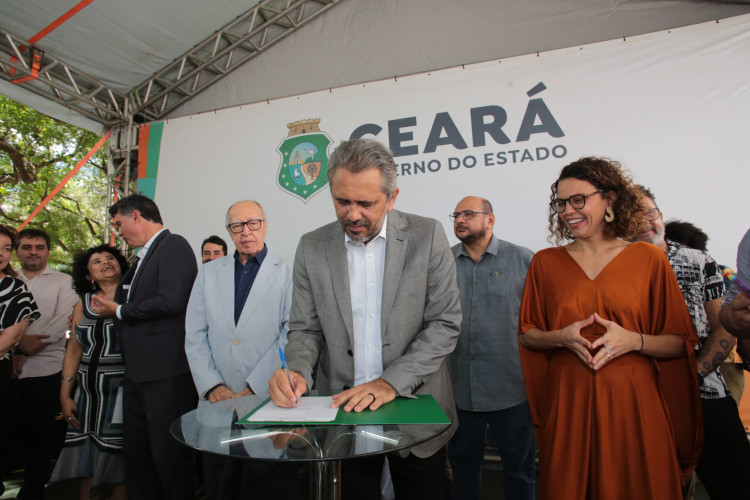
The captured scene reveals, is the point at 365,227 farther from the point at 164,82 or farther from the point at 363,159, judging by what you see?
the point at 164,82

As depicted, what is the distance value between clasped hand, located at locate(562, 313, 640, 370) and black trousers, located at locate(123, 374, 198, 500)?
2092 millimetres

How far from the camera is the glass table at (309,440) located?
89 centimetres

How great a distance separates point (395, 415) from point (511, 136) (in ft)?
10.8

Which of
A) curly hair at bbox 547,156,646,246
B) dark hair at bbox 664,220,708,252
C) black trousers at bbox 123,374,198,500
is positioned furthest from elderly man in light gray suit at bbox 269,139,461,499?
dark hair at bbox 664,220,708,252

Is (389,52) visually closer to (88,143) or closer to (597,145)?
(597,145)

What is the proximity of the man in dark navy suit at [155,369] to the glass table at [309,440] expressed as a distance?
145cm

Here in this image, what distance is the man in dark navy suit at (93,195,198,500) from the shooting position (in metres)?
2.39

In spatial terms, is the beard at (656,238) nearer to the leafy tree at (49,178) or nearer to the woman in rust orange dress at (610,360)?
the woman in rust orange dress at (610,360)

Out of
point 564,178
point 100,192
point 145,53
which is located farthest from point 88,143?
point 564,178

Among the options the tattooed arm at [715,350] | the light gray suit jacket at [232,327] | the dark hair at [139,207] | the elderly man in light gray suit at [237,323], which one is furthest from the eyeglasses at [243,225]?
the tattooed arm at [715,350]

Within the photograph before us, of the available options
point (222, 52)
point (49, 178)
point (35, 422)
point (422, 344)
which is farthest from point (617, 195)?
point (49, 178)

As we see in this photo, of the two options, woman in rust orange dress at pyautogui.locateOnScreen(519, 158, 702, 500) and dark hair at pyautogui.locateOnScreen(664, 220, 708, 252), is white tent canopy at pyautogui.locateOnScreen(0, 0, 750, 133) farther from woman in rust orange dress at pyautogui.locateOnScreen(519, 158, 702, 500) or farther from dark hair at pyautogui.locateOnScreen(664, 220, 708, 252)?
woman in rust orange dress at pyautogui.locateOnScreen(519, 158, 702, 500)

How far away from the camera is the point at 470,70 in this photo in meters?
4.07

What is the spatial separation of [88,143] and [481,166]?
44.4 ft
